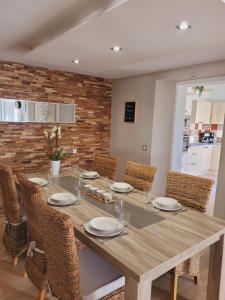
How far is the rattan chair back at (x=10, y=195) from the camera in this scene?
212 cm

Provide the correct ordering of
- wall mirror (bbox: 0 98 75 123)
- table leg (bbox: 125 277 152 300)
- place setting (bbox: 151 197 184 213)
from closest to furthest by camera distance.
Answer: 1. table leg (bbox: 125 277 152 300)
2. place setting (bbox: 151 197 184 213)
3. wall mirror (bbox: 0 98 75 123)

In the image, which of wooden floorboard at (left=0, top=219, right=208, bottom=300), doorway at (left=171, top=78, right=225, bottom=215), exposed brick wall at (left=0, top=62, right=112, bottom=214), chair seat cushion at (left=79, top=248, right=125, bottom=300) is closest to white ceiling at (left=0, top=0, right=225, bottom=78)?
exposed brick wall at (left=0, top=62, right=112, bottom=214)

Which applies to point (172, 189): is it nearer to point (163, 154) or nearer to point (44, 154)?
point (163, 154)

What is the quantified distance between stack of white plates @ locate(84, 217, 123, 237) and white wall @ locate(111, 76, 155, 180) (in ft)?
7.56

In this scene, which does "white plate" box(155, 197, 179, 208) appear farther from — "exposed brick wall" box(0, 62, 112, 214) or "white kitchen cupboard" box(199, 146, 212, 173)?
"white kitchen cupboard" box(199, 146, 212, 173)

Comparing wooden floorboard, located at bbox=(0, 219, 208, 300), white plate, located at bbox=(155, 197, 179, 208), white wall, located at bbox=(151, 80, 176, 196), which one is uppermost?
white wall, located at bbox=(151, 80, 176, 196)

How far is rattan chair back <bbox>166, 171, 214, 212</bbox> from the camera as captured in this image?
2.05 metres

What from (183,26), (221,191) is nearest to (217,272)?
(221,191)

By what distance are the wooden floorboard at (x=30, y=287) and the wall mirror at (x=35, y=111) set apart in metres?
2.00

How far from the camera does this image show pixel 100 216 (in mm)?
1728

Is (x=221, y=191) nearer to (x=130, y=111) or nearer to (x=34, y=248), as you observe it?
(x=130, y=111)

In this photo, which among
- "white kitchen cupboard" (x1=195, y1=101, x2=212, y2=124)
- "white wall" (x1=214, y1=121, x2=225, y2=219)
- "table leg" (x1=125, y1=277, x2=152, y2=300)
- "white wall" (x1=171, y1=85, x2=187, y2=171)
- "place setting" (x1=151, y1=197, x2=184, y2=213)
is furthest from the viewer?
"white kitchen cupboard" (x1=195, y1=101, x2=212, y2=124)

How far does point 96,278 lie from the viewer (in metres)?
1.46

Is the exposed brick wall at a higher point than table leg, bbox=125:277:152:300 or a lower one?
higher
